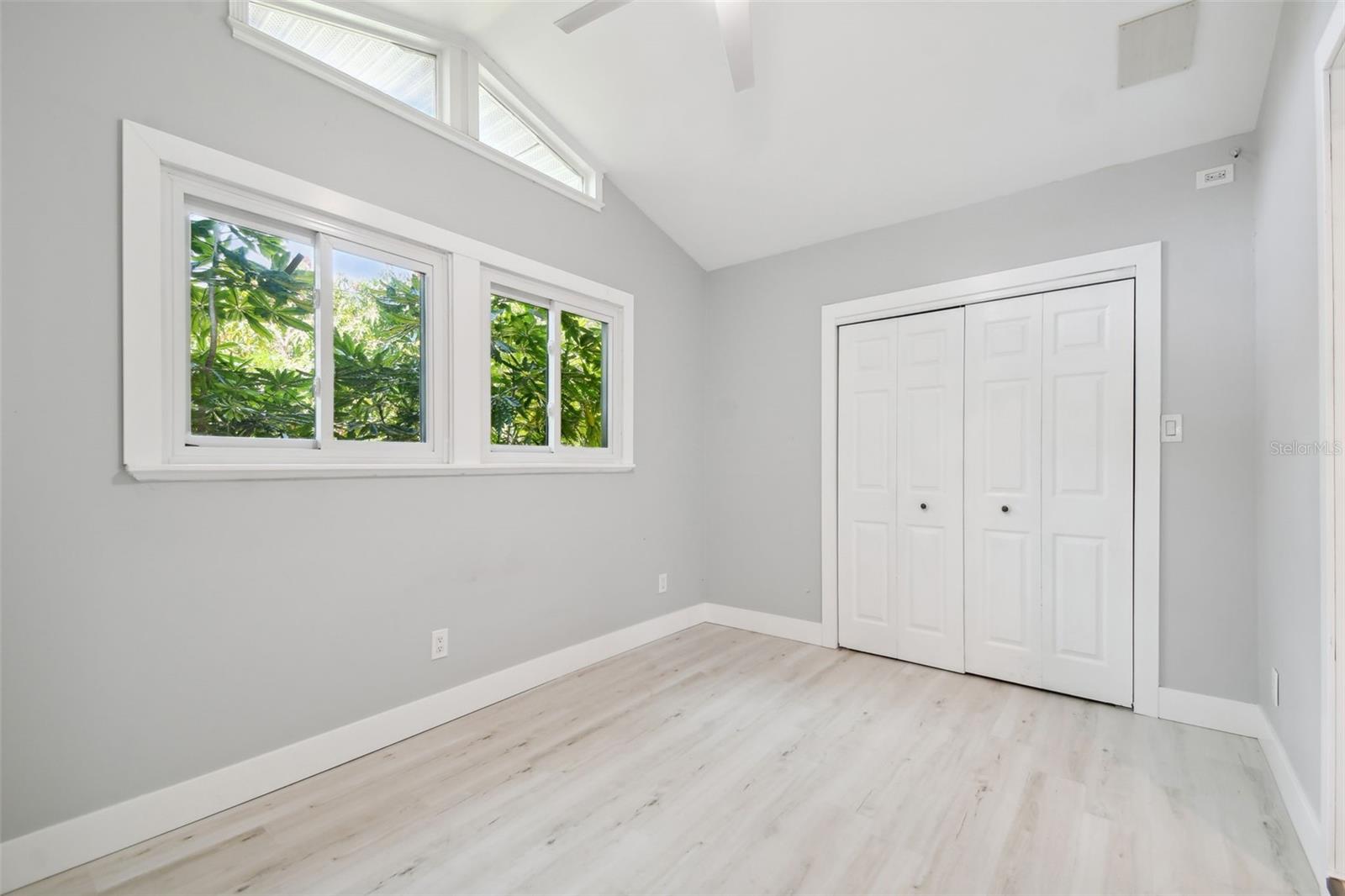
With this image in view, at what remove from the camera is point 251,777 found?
1.97m

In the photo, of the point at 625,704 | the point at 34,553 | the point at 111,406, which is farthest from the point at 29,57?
the point at 625,704

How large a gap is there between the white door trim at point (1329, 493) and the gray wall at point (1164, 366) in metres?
1.11

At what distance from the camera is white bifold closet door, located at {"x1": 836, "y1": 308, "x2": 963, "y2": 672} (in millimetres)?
3203

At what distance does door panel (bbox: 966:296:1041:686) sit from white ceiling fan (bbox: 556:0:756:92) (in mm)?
1887

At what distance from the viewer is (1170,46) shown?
7.14 ft

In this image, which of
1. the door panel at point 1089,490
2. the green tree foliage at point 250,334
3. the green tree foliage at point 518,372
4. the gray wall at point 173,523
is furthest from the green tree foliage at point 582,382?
the door panel at point 1089,490

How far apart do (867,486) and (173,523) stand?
10.6 ft

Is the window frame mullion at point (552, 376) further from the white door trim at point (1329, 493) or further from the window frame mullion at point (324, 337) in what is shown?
the white door trim at point (1329, 493)

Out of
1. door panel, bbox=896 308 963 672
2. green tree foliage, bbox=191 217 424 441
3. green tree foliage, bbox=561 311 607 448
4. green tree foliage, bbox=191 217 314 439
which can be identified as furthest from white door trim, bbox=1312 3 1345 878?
green tree foliage, bbox=191 217 314 439

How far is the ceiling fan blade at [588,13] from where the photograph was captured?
1874 mm

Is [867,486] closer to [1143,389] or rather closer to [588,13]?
[1143,389]

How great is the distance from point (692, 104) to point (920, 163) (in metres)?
1.20

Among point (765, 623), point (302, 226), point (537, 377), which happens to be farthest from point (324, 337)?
point (765, 623)

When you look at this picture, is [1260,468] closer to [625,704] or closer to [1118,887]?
[1118,887]
